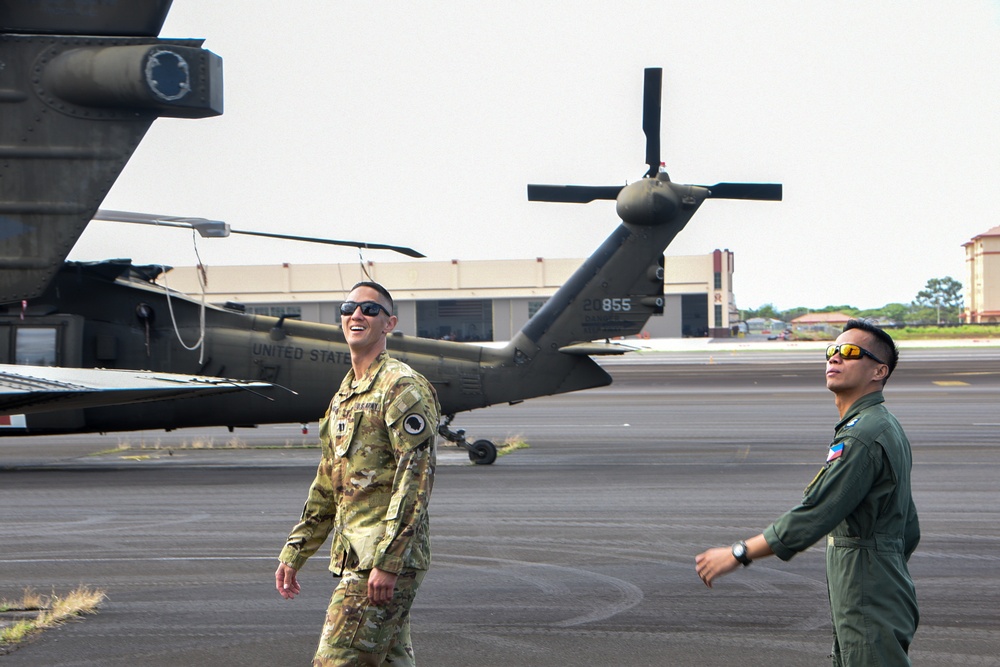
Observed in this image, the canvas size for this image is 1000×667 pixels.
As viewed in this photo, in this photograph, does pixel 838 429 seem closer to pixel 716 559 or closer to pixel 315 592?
pixel 716 559

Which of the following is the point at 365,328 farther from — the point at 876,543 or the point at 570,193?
the point at 570,193

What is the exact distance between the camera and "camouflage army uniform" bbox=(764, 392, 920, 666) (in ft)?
11.9

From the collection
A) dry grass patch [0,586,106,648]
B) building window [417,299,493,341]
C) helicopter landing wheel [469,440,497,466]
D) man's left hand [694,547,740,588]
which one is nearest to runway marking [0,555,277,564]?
dry grass patch [0,586,106,648]

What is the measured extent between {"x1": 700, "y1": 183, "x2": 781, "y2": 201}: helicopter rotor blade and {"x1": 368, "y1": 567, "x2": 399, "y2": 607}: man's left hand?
11698 mm

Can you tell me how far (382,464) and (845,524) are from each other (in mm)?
1815

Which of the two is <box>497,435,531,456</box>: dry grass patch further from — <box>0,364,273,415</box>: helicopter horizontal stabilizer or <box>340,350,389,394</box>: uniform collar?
<box>340,350,389,394</box>: uniform collar

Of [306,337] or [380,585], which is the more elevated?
[306,337]

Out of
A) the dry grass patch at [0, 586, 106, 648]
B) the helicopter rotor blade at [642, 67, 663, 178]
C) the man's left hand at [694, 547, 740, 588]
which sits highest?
the helicopter rotor blade at [642, 67, 663, 178]

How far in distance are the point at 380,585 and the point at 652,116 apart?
39.2 feet

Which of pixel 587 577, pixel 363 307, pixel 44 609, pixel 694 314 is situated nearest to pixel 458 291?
pixel 694 314

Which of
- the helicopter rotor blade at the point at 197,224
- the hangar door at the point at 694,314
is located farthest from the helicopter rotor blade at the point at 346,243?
the hangar door at the point at 694,314

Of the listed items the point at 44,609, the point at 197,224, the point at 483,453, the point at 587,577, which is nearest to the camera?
the point at 44,609

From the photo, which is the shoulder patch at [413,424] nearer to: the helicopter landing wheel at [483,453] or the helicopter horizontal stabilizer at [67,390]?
the helicopter horizontal stabilizer at [67,390]

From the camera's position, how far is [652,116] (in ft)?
48.5
